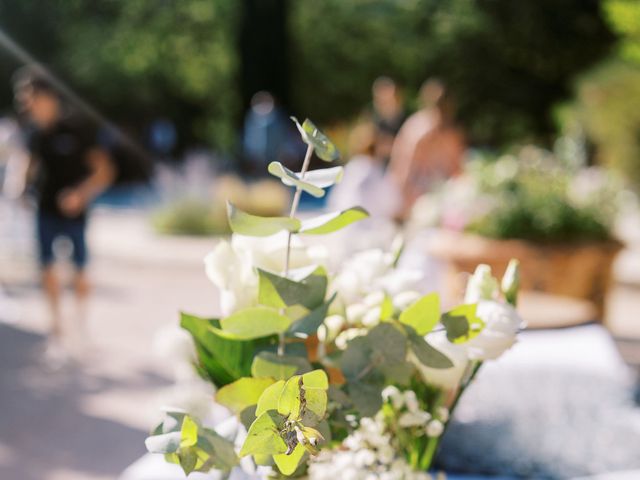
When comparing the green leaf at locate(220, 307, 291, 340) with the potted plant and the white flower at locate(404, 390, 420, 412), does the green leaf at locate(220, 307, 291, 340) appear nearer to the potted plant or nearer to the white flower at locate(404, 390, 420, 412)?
the white flower at locate(404, 390, 420, 412)

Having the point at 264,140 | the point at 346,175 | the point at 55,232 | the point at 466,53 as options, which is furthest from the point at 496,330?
the point at 466,53

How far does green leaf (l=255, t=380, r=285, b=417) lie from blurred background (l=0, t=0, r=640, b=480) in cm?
36

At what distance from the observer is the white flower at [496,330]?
106 cm

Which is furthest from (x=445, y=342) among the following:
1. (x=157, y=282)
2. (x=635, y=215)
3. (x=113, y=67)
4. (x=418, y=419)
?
(x=113, y=67)

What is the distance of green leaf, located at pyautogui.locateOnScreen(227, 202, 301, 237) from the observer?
0.97 m

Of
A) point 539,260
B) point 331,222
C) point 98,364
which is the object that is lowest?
point 98,364

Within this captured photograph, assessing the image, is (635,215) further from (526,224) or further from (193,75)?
(193,75)

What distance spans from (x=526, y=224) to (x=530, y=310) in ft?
6.26

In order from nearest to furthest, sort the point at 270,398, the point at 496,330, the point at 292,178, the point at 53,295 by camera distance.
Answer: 1. the point at 270,398
2. the point at 292,178
3. the point at 496,330
4. the point at 53,295

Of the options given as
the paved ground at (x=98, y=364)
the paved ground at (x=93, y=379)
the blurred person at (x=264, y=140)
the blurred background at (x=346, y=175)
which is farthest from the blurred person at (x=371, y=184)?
the blurred person at (x=264, y=140)

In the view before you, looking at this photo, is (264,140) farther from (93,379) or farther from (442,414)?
(442,414)

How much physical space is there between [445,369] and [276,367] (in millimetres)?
233

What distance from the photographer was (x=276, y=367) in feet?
3.43

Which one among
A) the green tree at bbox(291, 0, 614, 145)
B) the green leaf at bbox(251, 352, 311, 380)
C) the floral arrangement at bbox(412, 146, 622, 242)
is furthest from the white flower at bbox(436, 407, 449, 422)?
the green tree at bbox(291, 0, 614, 145)
